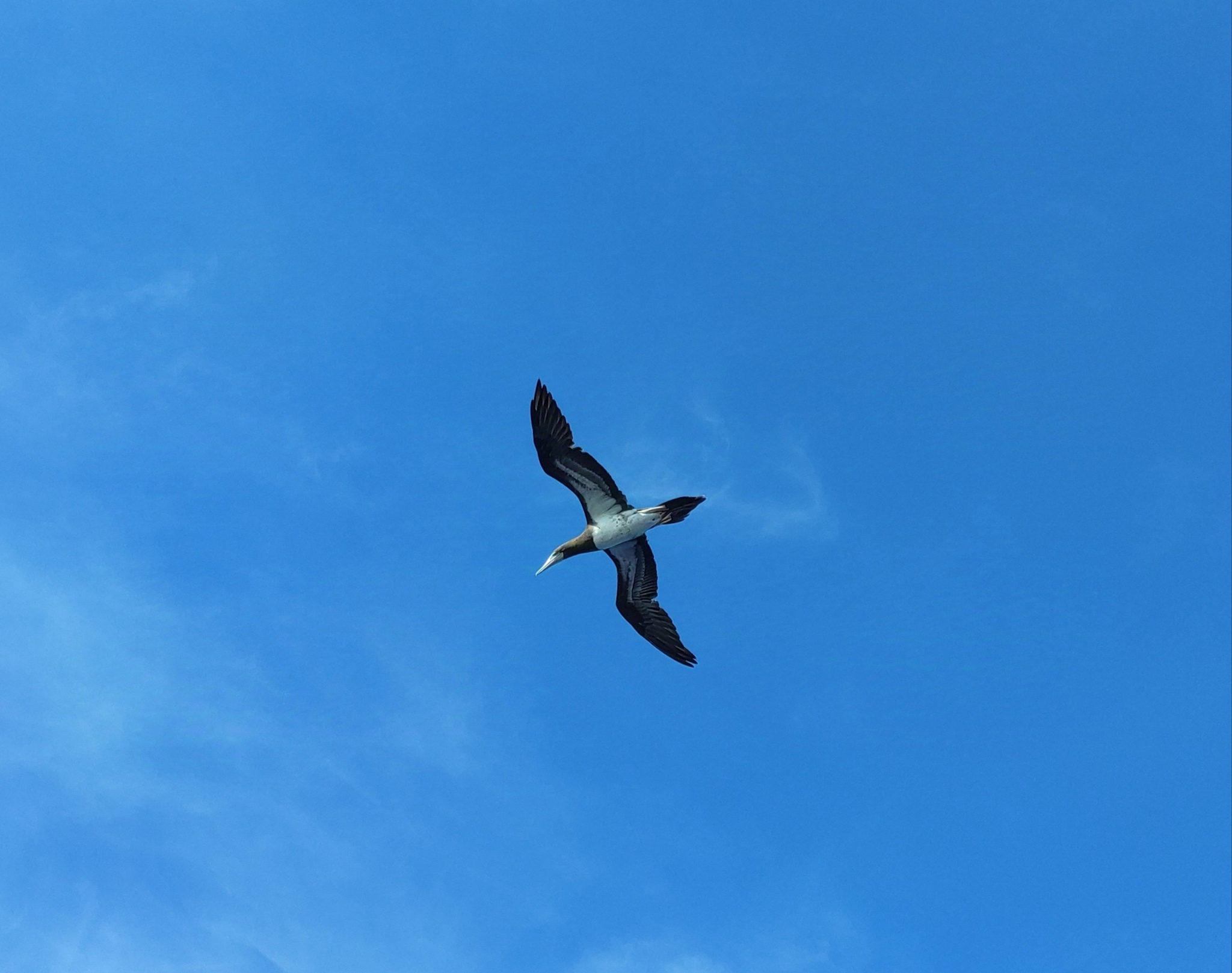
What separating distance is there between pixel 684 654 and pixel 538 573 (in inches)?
266

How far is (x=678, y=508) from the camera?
36.6 m

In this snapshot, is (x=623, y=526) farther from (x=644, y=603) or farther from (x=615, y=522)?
(x=644, y=603)

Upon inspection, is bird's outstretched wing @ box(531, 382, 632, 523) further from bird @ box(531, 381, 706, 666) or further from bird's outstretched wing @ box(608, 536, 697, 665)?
bird's outstretched wing @ box(608, 536, 697, 665)

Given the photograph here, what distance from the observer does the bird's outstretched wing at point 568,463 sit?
117ft

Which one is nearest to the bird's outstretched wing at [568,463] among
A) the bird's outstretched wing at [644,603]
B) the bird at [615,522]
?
the bird at [615,522]

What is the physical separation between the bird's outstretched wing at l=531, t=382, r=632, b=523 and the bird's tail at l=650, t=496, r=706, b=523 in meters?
1.49

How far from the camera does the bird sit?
36094 millimetres

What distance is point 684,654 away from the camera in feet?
129

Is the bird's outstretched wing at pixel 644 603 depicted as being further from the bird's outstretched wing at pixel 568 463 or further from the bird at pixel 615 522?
the bird's outstretched wing at pixel 568 463

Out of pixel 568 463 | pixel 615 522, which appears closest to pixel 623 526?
pixel 615 522

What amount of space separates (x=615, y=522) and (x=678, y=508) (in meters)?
2.62

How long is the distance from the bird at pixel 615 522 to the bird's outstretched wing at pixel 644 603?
24 mm

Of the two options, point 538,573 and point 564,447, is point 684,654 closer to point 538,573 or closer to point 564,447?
point 538,573

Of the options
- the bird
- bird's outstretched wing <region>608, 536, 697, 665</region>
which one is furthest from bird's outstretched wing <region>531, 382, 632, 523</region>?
bird's outstretched wing <region>608, 536, 697, 665</region>
